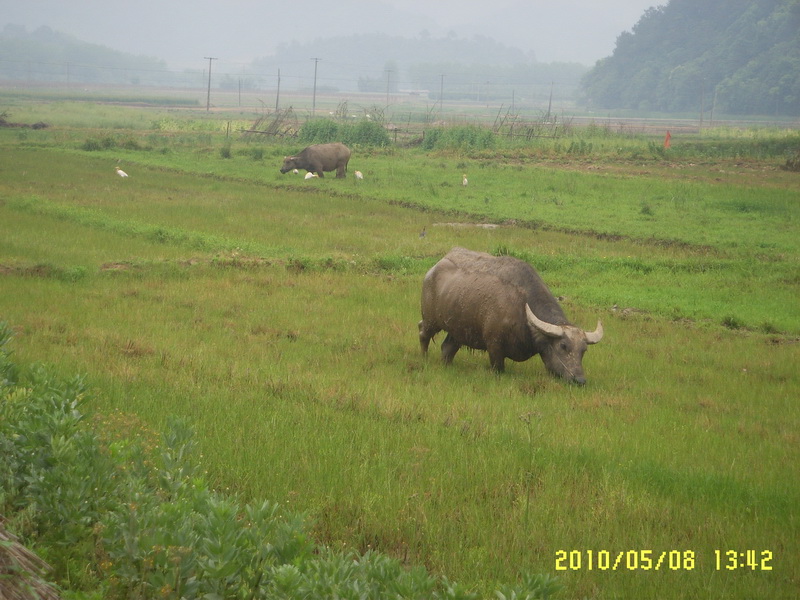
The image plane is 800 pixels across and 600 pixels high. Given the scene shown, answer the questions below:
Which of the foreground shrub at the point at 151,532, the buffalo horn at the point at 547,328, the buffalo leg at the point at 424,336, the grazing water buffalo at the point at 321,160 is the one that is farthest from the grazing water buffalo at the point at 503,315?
the grazing water buffalo at the point at 321,160

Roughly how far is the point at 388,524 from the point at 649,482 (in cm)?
208

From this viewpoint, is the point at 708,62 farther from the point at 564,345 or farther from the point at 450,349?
the point at 564,345

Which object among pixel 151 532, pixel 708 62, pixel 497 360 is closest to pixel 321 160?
pixel 497 360

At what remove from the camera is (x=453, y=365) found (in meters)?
10.4

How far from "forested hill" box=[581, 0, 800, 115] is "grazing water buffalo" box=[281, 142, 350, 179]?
58.3 m

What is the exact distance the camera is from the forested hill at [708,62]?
285 ft

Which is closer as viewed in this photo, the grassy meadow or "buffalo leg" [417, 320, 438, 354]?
the grassy meadow

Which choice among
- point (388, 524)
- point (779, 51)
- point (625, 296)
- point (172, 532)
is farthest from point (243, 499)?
point (779, 51)

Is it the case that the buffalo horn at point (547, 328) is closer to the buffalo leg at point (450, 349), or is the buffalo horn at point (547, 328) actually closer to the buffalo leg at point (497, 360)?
the buffalo leg at point (497, 360)

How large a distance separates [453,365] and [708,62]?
330ft

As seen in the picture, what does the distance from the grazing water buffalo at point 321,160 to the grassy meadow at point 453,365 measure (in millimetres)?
5507

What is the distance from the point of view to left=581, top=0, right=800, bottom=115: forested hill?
285 feet

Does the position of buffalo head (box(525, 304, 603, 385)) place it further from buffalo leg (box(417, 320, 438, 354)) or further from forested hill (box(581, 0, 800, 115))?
forested hill (box(581, 0, 800, 115))

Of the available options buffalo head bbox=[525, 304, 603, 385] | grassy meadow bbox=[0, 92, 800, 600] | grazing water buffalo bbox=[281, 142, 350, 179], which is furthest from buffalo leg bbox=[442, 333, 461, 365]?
grazing water buffalo bbox=[281, 142, 350, 179]
